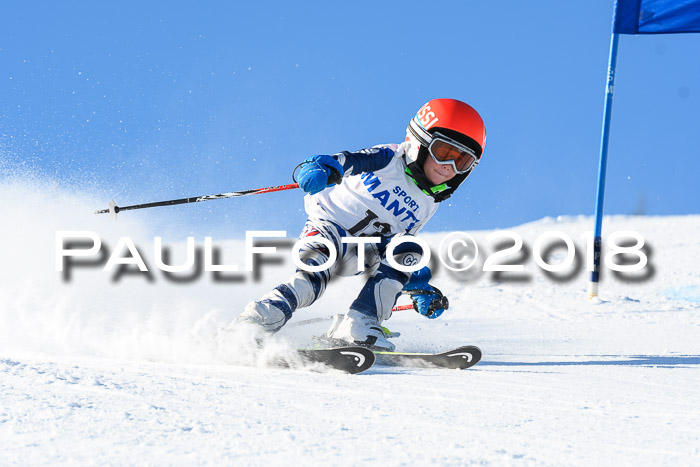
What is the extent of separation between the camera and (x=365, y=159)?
3.70m

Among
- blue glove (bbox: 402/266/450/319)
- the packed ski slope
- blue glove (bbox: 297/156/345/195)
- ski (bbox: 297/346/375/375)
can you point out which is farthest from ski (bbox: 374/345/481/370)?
blue glove (bbox: 297/156/345/195)

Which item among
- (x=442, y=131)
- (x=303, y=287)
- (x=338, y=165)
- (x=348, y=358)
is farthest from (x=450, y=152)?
(x=348, y=358)

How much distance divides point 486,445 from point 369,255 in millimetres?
2340

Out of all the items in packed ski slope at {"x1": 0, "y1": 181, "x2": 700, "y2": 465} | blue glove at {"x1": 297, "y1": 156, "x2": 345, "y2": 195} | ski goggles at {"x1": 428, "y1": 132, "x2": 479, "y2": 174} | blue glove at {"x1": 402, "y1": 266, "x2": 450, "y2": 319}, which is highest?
ski goggles at {"x1": 428, "y1": 132, "x2": 479, "y2": 174}

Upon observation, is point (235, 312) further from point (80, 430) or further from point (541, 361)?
point (80, 430)

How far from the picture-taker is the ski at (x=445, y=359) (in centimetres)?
312

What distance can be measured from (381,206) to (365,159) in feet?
1.00

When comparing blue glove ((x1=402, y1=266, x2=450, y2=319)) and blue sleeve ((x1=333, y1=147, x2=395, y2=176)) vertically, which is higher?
blue sleeve ((x1=333, y1=147, x2=395, y2=176))

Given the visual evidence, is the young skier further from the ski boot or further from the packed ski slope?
the packed ski slope

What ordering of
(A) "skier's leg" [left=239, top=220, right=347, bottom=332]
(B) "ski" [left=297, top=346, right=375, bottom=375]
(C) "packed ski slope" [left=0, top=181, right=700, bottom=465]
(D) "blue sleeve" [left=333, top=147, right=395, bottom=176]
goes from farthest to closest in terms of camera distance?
(D) "blue sleeve" [left=333, top=147, right=395, bottom=176] → (A) "skier's leg" [left=239, top=220, right=347, bottom=332] → (B) "ski" [left=297, top=346, right=375, bottom=375] → (C) "packed ski slope" [left=0, top=181, right=700, bottom=465]

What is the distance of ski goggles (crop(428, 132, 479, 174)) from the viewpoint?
3.62m

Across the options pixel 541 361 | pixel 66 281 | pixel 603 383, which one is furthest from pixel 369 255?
pixel 66 281

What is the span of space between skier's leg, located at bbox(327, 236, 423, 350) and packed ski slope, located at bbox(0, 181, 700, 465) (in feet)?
1.15
